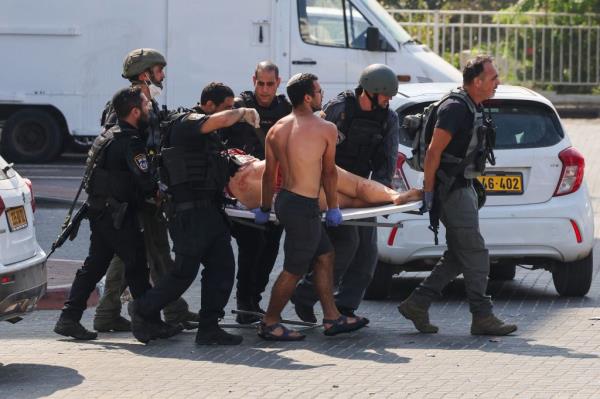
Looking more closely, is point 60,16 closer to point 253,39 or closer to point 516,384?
point 253,39

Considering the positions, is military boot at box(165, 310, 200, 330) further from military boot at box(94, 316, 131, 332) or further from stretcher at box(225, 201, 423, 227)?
stretcher at box(225, 201, 423, 227)

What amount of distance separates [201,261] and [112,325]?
3.20 ft

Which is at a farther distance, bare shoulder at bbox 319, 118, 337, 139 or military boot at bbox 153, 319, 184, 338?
military boot at bbox 153, 319, 184, 338

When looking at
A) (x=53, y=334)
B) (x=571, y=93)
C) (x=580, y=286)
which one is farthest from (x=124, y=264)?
(x=571, y=93)

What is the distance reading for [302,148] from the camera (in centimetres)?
826

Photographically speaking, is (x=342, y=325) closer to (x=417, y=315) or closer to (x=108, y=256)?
(x=417, y=315)

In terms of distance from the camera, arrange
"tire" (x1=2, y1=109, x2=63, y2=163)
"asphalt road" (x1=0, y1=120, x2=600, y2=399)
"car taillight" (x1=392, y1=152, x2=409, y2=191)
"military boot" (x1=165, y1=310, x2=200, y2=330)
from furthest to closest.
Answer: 1. "tire" (x1=2, y1=109, x2=63, y2=163)
2. "car taillight" (x1=392, y1=152, x2=409, y2=191)
3. "military boot" (x1=165, y1=310, x2=200, y2=330)
4. "asphalt road" (x1=0, y1=120, x2=600, y2=399)

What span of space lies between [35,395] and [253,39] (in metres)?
11.4

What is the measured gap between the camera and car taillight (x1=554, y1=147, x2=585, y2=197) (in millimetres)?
9883

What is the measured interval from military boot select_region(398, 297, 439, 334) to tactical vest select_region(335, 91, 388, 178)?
2.93ft

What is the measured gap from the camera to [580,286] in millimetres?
10164

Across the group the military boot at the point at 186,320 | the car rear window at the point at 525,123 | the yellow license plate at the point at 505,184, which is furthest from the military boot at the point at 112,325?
the car rear window at the point at 525,123

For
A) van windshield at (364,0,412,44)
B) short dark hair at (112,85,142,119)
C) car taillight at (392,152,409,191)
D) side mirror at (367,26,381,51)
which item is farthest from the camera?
van windshield at (364,0,412,44)

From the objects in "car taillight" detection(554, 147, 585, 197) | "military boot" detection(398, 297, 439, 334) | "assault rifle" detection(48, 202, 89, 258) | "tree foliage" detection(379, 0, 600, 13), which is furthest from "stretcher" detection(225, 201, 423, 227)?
"tree foliage" detection(379, 0, 600, 13)
